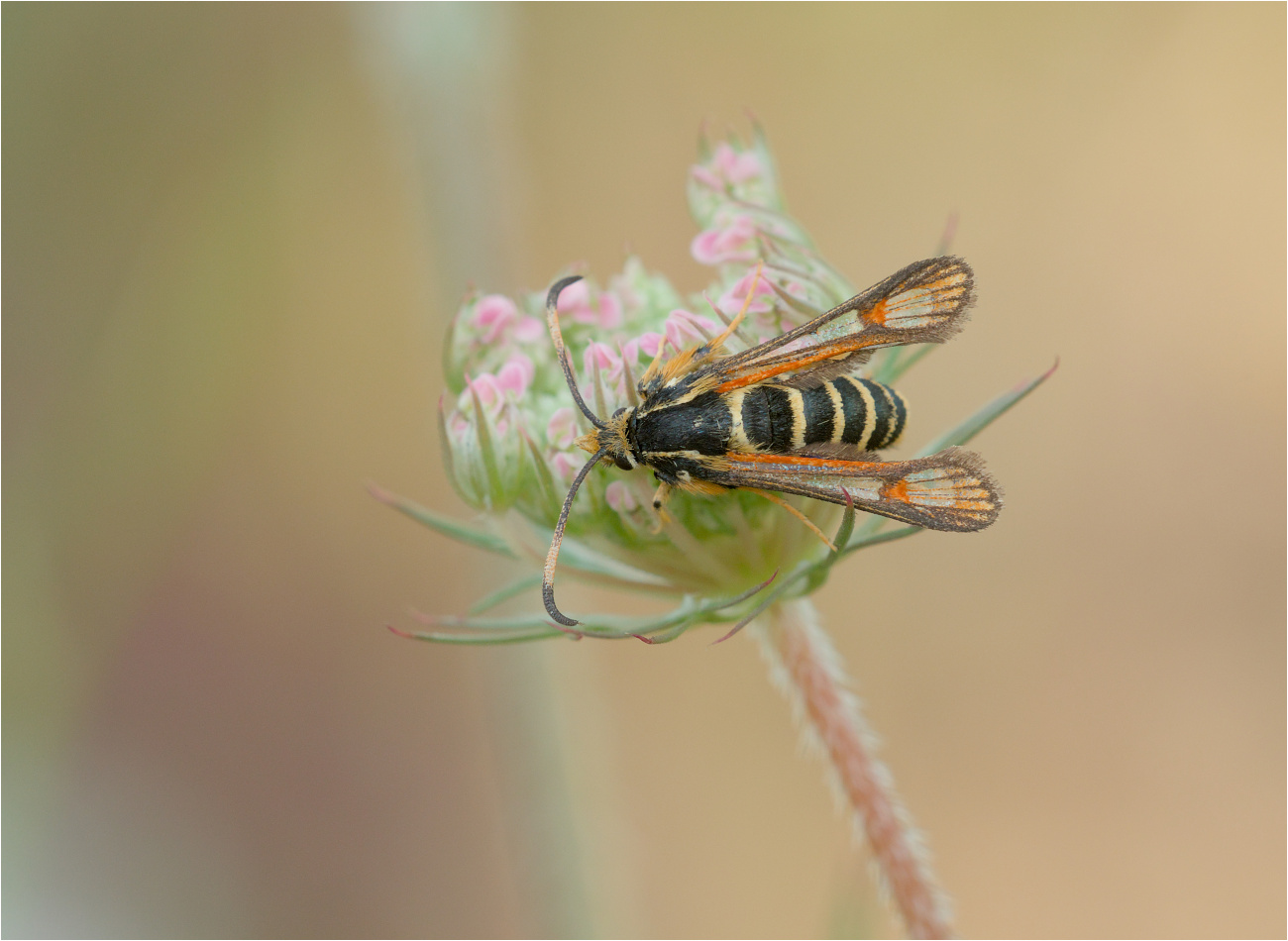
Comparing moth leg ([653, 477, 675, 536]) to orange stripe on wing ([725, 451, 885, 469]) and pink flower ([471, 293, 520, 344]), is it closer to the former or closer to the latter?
orange stripe on wing ([725, 451, 885, 469])

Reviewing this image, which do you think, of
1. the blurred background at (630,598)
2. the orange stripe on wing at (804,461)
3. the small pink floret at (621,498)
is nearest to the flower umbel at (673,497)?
the small pink floret at (621,498)

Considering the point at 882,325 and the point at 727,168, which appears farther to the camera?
the point at 727,168

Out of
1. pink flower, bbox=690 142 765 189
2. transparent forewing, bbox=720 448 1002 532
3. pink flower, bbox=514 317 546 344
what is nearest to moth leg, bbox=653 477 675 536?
transparent forewing, bbox=720 448 1002 532

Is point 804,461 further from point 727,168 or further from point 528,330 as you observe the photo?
point 727,168

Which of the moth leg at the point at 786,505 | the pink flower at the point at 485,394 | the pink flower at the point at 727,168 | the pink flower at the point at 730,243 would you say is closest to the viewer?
the moth leg at the point at 786,505

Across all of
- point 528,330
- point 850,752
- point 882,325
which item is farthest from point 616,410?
point 850,752

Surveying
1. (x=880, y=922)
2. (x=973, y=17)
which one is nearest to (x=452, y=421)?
(x=880, y=922)

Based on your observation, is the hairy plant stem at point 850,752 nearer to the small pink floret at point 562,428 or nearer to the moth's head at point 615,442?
the moth's head at point 615,442
